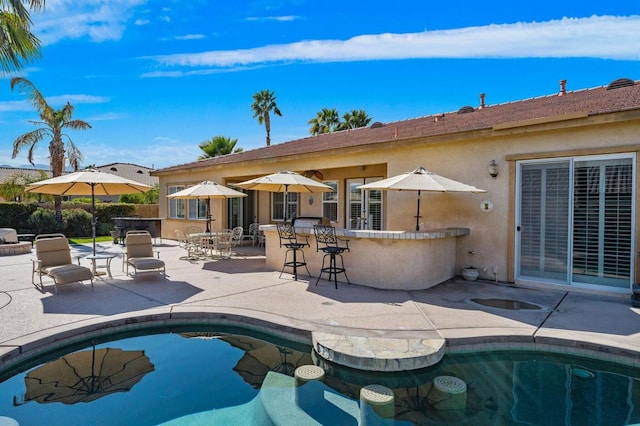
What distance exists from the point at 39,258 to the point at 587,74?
1885 centimetres

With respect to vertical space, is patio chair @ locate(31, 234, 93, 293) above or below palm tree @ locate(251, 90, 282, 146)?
below

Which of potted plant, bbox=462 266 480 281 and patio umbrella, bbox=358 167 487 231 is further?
potted plant, bbox=462 266 480 281

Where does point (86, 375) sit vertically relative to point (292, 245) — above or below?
below

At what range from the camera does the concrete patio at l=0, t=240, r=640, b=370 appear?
17.0ft

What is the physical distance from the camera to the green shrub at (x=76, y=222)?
22484mm

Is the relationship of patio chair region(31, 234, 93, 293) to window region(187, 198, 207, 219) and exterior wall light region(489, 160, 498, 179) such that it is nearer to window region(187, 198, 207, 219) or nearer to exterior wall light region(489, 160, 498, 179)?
window region(187, 198, 207, 219)

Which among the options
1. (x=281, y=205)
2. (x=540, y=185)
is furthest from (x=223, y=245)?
(x=540, y=185)

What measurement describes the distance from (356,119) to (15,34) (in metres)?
22.8

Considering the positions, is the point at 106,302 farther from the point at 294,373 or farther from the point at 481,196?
the point at 481,196

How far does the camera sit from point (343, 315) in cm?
648

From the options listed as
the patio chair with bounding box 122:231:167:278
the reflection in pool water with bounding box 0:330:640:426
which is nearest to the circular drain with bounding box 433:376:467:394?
the reflection in pool water with bounding box 0:330:640:426

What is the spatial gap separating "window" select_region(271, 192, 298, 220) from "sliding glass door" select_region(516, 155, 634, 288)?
975 cm

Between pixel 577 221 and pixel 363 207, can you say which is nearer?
pixel 577 221

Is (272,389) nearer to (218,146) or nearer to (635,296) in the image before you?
(635,296)
